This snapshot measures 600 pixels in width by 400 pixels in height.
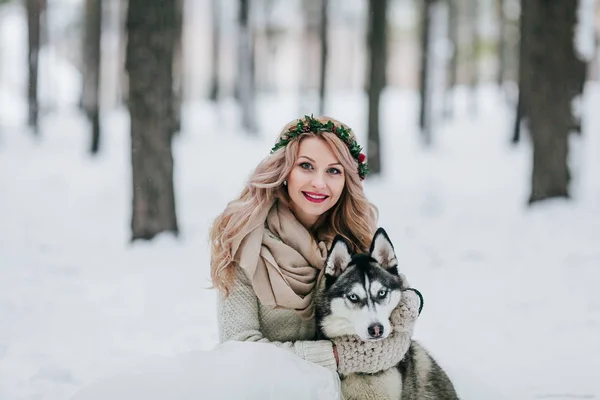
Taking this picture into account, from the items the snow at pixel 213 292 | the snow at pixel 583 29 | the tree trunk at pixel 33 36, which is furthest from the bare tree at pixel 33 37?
the snow at pixel 583 29

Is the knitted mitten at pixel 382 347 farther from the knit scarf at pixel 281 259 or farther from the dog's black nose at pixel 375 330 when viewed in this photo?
the knit scarf at pixel 281 259

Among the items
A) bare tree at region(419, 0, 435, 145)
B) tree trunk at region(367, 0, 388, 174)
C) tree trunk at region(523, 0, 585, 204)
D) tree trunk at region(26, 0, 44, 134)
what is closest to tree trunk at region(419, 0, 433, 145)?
bare tree at region(419, 0, 435, 145)

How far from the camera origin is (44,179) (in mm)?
16391

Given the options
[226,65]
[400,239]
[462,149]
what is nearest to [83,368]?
[400,239]

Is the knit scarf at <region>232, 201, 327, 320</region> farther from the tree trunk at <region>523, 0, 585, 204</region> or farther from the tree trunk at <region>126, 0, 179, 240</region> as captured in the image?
the tree trunk at <region>523, 0, 585, 204</region>

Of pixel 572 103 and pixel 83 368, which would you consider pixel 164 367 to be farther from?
pixel 572 103

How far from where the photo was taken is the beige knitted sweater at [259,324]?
123 inches

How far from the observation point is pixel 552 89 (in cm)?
967

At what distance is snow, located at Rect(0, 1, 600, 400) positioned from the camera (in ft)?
16.4

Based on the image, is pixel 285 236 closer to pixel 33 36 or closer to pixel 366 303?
pixel 366 303

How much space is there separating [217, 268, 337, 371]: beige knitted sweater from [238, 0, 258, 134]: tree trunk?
56.7 feet

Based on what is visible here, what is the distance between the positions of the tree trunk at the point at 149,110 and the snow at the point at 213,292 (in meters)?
0.45

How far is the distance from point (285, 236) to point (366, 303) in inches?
22.5

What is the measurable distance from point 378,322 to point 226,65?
5035 cm
